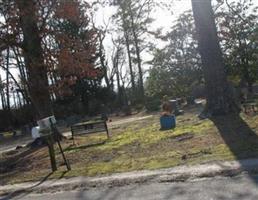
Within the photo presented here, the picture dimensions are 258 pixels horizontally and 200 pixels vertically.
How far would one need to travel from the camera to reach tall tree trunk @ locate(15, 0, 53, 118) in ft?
63.3

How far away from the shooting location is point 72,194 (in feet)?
29.6

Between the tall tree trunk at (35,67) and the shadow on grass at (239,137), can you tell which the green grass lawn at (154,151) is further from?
the tall tree trunk at (35,67)

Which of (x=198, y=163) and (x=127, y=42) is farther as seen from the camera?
(x=127, y=42)

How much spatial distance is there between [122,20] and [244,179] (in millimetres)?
48183

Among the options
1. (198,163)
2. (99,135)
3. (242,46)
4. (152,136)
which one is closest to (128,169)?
(198,163)

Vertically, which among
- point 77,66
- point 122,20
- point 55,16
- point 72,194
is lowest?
point 72,194

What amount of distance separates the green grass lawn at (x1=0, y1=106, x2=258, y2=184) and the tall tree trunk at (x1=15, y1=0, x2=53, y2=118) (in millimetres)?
3081

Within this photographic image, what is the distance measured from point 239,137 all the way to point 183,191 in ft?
14.7

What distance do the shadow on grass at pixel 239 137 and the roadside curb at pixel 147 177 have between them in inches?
6.6

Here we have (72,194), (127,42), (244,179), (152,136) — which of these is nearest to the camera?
(244,179)

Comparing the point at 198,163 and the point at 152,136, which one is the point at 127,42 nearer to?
the point at 152,136

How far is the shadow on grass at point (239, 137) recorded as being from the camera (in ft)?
30.8

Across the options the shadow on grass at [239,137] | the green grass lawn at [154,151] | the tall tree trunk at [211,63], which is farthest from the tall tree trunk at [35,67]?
the shadow on grass at [239,137]

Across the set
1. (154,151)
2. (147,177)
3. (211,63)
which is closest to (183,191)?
(147,177)
